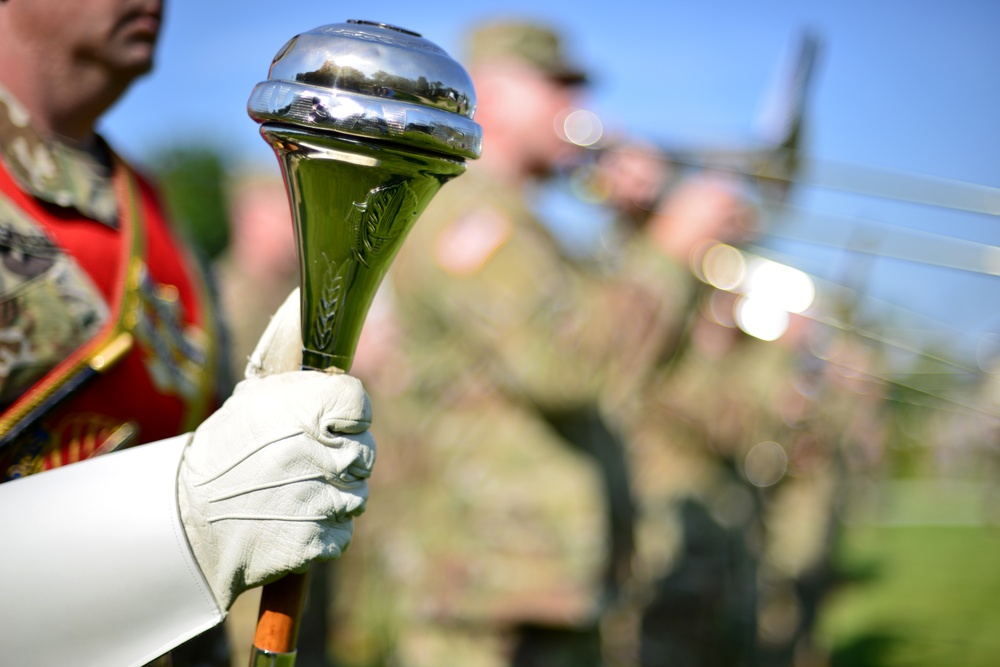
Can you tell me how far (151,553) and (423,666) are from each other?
232 centimetres

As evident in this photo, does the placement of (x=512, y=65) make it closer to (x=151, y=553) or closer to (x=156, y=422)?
(x=156, y=422)

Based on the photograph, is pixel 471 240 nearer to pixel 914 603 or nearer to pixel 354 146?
pixel 354 146

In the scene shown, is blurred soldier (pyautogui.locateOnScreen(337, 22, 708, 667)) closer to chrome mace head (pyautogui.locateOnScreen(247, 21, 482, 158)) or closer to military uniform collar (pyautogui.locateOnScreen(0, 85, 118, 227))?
military uniform collar (pyautogui.locateOnScreen(0, 85, 118, 227))

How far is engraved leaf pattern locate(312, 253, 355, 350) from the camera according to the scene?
3.63ft

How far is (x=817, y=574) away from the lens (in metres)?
5.99

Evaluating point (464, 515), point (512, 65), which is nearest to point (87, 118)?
point (464, 515)

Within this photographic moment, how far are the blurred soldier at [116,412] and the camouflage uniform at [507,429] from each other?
1.40 meters

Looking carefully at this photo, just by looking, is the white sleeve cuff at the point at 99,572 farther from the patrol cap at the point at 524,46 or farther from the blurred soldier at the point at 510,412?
the patrol cap at the point at 524,46

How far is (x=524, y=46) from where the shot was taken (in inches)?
142

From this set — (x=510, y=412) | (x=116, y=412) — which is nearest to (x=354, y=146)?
(x=116, y=412)

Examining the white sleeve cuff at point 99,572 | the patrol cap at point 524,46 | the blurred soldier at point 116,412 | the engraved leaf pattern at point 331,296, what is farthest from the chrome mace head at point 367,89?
the patrol cap at point 524,46

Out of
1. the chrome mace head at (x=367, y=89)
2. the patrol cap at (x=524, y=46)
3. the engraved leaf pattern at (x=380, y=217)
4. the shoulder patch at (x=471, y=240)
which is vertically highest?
the patrol cap at (x=524, y=46)

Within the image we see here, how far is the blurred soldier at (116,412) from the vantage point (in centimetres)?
108

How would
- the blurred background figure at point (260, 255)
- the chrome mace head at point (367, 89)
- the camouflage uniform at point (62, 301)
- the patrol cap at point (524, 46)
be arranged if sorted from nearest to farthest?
the chrome mace head at point (367, 89) < the camouflage uniform at point (62, 301) < the patrol cap at point (524, 46) < the blurred background figure at point (260, 255)
